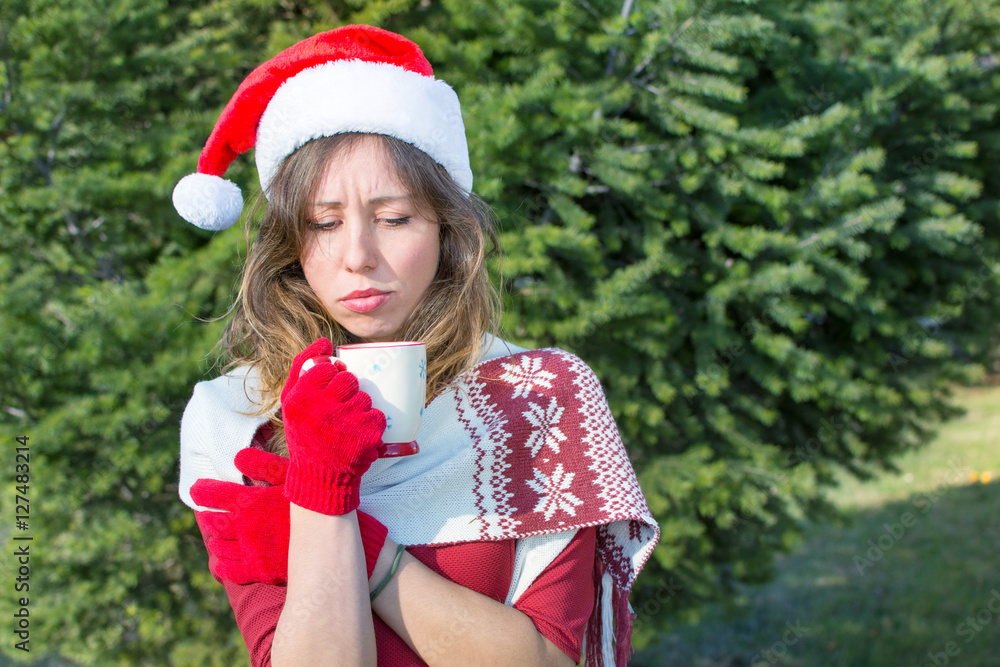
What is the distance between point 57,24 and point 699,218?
2.24 m

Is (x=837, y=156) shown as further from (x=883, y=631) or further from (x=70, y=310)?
Result: (x=883, y=631)

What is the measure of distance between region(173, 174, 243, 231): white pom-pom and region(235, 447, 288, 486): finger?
490mm

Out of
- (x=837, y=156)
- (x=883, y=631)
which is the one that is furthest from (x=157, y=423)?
(x=883, y=631)

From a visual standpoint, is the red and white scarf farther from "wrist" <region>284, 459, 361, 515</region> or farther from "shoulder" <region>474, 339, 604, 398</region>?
"wrist" <region>284, 459, 361, 515</region>

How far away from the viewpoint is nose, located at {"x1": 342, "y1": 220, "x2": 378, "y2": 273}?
1.24 metres

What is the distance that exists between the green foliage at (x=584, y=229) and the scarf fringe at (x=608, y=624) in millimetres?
922

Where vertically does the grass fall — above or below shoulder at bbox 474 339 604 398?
below

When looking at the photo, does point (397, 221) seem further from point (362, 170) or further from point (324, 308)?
point (324, 308)

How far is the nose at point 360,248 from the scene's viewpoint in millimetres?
1240
